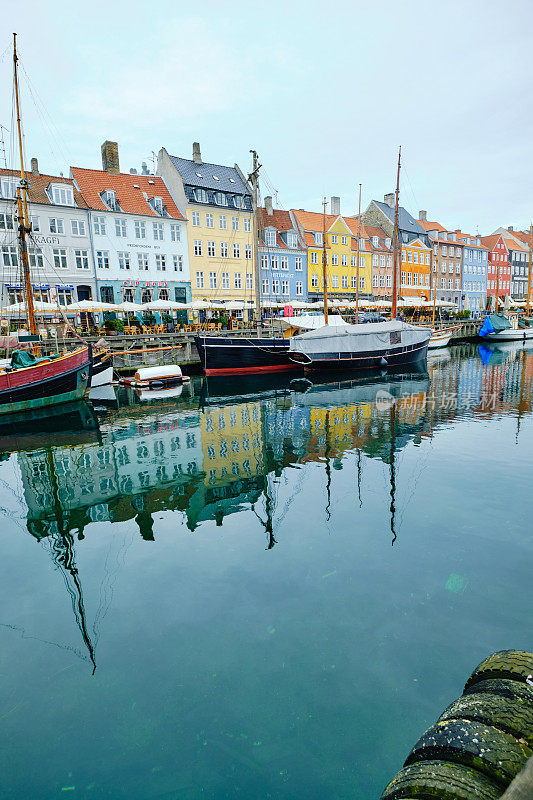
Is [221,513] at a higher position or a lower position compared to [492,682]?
lower

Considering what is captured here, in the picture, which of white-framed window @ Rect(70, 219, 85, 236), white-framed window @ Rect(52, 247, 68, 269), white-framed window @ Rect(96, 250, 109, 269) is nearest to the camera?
white-framed window @ Rect(52, 247, 68, 269)

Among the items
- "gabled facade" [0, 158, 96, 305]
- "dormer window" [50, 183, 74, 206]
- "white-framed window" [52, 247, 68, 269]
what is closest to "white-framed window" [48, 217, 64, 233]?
"gabled facade" [0, 158, 96, 305]

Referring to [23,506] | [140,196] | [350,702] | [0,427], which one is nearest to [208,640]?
[350,702]

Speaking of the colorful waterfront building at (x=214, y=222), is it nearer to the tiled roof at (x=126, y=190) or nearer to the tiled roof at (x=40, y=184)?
the tiled roof at (x=126, y=190)

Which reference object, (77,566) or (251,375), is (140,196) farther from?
(77,566)

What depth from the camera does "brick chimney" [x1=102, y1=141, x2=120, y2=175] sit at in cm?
4606

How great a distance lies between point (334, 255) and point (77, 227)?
1284 inches

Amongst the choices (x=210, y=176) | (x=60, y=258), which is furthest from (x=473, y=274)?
(x=60, y=258)

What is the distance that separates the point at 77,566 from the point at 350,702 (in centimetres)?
568

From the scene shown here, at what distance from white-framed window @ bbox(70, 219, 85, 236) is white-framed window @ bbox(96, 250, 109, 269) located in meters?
2.04

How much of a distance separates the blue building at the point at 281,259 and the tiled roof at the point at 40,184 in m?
20.4

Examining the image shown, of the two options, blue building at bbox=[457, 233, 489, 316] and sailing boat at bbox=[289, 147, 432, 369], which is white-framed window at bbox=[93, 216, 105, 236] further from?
blue building at bbox=[457, 233, 489, 316]

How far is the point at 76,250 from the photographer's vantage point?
131ft

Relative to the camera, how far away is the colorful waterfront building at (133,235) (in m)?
41.8
